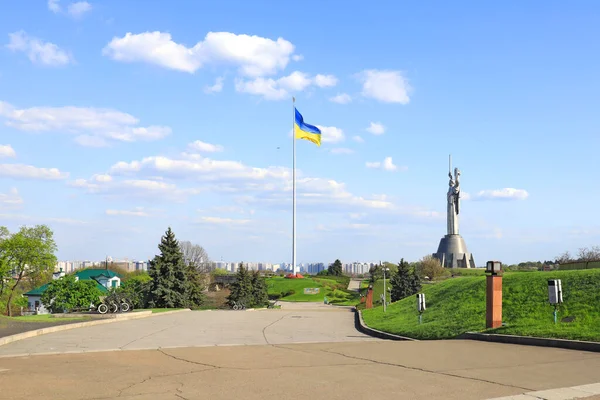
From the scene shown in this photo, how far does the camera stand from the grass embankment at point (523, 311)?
1616cm

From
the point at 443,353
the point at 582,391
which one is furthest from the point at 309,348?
the point at 582,391

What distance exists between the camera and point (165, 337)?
18.7m

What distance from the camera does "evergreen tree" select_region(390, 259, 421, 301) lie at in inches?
2803

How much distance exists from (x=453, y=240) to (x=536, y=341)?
106m

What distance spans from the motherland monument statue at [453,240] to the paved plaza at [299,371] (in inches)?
4120

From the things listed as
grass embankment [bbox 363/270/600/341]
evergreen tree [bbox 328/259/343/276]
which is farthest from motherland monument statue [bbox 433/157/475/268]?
grass embankment [bbox 363/270/600/341]

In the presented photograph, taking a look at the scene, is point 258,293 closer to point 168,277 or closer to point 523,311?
point 168,277

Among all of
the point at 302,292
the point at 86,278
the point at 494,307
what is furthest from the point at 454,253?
the point at 494,307

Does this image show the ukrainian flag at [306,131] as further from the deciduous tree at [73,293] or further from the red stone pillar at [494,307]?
the red stone pillar at [494,307]

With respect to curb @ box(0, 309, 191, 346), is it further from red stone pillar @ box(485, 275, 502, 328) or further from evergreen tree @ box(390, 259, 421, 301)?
evergreen tree @ box(390, 259, 421, 301)

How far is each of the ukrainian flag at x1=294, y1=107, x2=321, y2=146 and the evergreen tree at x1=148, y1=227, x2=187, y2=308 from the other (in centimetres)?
1783

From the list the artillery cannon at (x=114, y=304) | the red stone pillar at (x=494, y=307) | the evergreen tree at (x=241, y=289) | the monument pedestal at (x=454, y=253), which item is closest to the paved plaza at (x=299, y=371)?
the red stone pillar at (x=494, y=307)

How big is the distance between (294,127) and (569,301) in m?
43.2

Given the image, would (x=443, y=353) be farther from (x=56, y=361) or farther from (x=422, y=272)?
(x=422, y=272)
